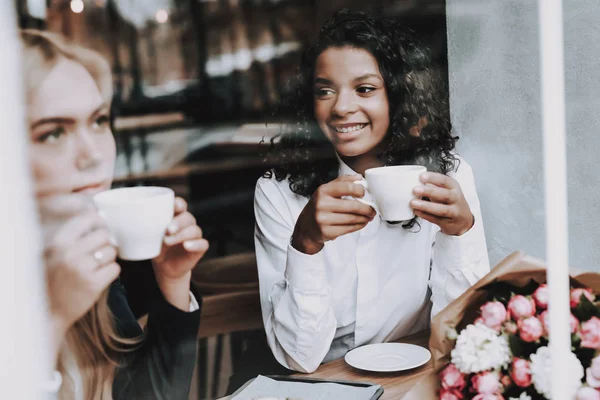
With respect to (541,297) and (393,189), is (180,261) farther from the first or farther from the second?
(541,297)

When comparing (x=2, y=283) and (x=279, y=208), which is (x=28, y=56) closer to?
(x=2, y=283)

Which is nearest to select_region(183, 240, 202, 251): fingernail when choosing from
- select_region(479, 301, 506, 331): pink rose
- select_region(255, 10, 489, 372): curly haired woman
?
select_region(255, 10, 489, 372): curly haired woman

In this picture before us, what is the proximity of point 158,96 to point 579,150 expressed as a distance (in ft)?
4.20

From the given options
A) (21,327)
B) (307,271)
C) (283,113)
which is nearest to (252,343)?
(307,271)

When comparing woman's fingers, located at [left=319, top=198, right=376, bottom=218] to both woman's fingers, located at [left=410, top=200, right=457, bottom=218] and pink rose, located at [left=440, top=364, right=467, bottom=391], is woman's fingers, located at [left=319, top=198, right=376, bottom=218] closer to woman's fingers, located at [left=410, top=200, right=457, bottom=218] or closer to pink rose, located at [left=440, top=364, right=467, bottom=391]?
woman's fingers, located at [left=410, top=200, right=457, bottom=218]

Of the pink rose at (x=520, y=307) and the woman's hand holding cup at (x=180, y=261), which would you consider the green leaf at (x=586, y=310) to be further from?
the woman's hand holding cup at (x=180, y=261)

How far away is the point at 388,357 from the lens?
1.42 metres

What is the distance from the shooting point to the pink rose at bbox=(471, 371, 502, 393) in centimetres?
101

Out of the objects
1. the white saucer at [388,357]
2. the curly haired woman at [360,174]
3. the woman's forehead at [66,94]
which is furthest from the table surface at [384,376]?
the woman's forehead at [66,94]

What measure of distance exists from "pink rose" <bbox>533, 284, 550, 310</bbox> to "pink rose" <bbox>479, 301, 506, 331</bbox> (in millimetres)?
57

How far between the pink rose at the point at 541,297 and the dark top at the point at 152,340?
679mm

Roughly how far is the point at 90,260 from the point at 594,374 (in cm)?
84

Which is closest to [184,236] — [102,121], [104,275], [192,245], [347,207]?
[192,245]

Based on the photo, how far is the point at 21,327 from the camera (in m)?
0.94
